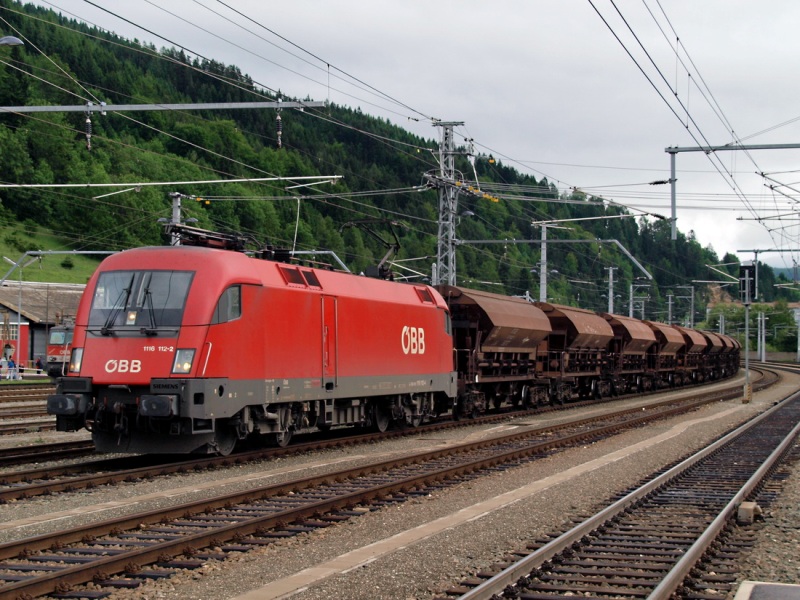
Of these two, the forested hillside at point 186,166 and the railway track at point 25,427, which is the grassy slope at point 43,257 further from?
the railway track at point 25,427

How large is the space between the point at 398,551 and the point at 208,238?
27.8 feet

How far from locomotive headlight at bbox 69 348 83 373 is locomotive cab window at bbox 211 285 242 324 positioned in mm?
2271

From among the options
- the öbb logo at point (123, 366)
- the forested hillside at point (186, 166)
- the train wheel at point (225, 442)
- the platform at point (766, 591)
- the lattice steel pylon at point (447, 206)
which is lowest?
the platform at point (766, 591)

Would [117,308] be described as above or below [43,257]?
below

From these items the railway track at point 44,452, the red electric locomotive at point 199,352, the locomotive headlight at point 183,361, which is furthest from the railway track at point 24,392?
the locomotive headlight at point 183,361

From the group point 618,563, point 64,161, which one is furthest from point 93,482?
point 64,161

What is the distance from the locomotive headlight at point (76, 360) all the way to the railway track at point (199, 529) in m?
4.46

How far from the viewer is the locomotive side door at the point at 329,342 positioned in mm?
18453

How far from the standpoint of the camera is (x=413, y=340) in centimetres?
2239

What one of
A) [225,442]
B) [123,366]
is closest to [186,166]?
[225,442]

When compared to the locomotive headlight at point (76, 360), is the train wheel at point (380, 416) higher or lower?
lower

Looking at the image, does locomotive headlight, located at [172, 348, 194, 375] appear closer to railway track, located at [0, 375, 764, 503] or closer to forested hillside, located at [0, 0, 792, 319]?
railway track, located at [0, 375, 764, 503]

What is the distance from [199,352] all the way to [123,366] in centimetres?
123

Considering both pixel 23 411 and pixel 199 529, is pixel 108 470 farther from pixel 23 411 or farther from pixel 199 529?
pixel 23 411
